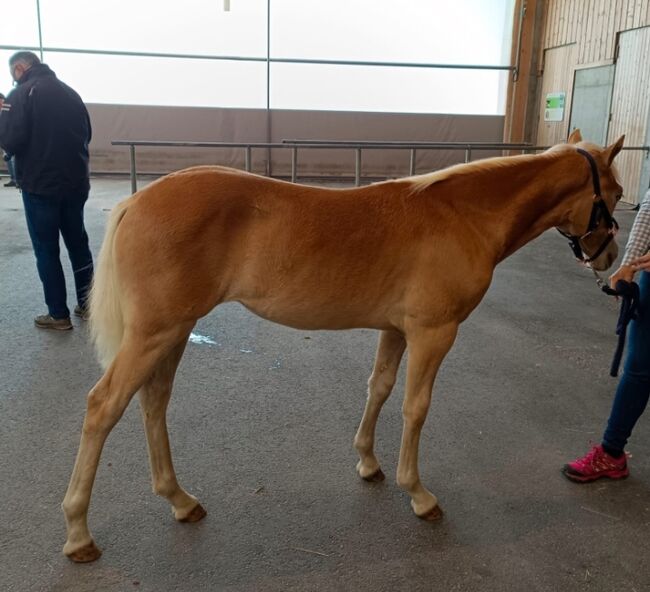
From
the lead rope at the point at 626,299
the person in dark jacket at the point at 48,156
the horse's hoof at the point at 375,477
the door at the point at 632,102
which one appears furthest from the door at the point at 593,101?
the horse's hoof at the point at 375,477

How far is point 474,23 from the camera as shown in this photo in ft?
42.6

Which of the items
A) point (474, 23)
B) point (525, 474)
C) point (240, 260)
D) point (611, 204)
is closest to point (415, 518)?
point (525, 474)

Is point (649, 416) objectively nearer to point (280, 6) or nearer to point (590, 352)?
point (590, 352)

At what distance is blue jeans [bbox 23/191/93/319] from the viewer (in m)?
4.11

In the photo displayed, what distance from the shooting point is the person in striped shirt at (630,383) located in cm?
237

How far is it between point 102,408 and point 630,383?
2.08 meters

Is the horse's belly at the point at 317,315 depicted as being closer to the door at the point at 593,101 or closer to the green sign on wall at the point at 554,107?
the door at the point at 593,101

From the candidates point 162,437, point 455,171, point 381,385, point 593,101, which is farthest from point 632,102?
point 162,437

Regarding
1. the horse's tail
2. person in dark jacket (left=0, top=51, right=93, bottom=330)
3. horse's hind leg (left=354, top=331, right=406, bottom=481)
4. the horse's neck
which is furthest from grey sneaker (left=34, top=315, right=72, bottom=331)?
the horse's neck

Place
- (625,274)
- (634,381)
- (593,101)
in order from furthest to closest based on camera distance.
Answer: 1. (593,101)
2. (634,381)
3. (625,274)

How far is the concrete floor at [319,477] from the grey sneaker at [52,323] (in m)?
0.14

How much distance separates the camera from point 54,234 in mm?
4195

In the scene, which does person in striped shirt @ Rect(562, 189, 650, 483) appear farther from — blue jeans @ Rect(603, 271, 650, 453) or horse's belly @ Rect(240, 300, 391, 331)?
horse's belly @ Rect(240, 300, 391, 331)

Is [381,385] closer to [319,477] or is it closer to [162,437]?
[319,477]
